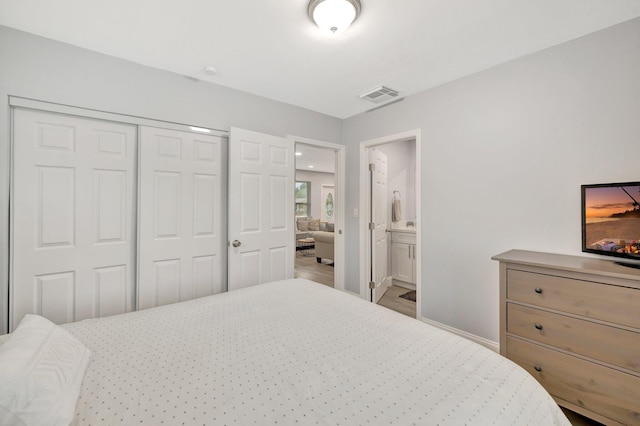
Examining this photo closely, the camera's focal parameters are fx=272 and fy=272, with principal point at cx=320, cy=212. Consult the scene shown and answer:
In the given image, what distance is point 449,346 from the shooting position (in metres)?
1.24

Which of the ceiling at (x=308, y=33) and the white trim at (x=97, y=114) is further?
the white trim at (x=97, y=114)

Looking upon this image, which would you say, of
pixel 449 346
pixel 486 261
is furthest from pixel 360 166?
pixel 449 346

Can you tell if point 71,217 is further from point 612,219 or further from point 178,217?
point 612,219

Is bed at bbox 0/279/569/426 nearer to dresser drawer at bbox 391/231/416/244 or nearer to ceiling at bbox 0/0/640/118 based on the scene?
ceiling at bbox 0/0/640/118

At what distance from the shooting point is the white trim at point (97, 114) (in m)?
1.89

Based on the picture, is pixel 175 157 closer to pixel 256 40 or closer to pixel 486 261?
pixel 256 40

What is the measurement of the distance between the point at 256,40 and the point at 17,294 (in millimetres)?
2451

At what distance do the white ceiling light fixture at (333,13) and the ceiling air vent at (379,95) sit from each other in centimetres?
114

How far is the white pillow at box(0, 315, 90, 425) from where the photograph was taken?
2.36 feet

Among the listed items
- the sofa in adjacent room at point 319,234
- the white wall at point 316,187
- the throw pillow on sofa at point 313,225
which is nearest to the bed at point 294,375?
the sofa in adjacent room at point 319,234

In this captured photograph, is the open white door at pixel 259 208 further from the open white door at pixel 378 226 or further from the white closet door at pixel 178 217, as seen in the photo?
the open white door at pixel 378 226

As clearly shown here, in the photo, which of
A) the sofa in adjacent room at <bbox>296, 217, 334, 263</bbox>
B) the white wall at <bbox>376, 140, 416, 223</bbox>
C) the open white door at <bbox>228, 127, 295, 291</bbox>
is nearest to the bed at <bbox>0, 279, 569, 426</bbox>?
the open white door at <bbox>228, 127, 295, 291</bbox>

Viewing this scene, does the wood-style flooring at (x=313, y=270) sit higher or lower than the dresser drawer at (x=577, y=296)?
lower

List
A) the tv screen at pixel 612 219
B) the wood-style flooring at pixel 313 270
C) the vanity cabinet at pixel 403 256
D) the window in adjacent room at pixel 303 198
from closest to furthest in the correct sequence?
the tv screen at pixel 612 219, the vanity cabinet at pixel 403 256, the wood-style flooring at pixel 313 270, the window in adjacent room at pixel 303 198
